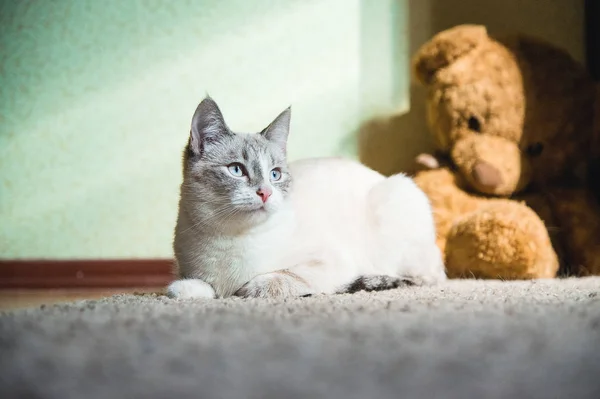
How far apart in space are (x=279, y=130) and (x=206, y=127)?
0.65 ft

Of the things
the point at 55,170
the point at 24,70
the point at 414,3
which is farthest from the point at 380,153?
the point at 24,70

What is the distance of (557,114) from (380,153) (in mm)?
609

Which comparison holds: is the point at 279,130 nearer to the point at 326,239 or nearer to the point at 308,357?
the point at 326,239

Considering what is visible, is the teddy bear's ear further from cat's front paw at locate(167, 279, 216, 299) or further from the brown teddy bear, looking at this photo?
cat's front paw at locate(167, 279, 216, 299)

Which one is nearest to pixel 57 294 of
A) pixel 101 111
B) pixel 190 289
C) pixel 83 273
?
pixel 83 273

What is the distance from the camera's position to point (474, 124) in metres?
1.63

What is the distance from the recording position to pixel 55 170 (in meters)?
1.81

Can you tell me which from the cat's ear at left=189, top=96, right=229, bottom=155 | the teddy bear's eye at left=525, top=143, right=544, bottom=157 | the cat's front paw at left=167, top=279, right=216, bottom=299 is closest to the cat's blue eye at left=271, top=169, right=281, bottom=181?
the cat's ear at left=189, top=96, right=229, bottom=155

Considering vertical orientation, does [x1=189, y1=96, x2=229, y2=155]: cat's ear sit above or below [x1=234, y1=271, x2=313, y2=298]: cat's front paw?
above

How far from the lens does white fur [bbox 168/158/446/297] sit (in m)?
1.09

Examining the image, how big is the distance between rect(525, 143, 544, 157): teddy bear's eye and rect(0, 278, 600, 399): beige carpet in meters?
1.13

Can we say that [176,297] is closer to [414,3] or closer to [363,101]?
[363,101]

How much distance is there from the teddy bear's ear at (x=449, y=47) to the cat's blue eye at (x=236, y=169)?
87cm

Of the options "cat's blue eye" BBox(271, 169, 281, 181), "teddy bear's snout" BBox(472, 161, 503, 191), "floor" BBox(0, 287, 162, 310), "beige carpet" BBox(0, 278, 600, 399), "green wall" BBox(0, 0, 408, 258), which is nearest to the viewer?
"beige carpet" BBox(0, 278, 600, 399)
